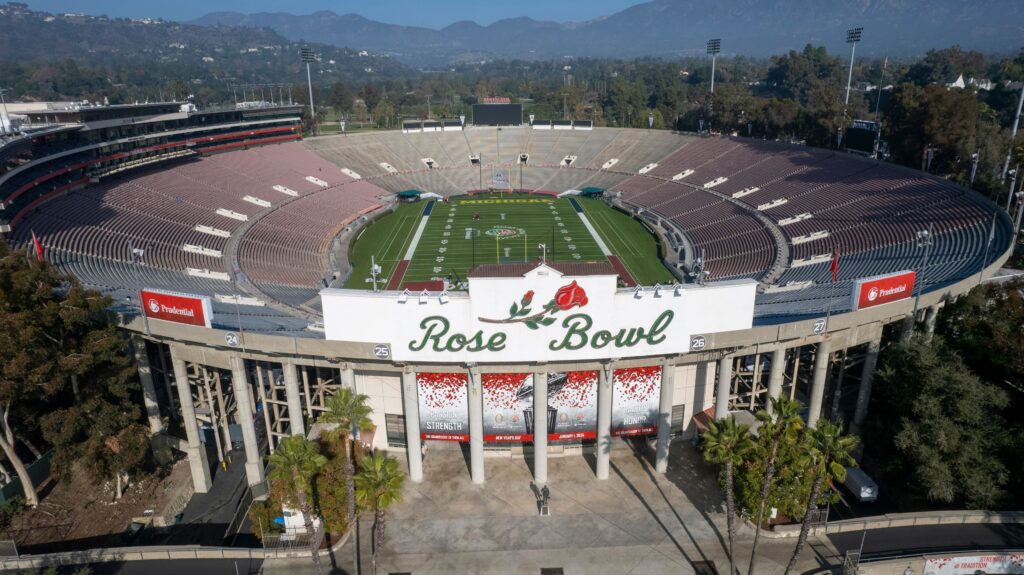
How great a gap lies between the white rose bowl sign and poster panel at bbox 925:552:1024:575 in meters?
11.9

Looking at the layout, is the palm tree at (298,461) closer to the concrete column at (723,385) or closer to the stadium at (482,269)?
the stadium at (482,269)

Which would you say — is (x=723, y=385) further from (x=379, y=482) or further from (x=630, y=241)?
(x=630, y=241)

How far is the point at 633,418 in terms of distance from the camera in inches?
1122

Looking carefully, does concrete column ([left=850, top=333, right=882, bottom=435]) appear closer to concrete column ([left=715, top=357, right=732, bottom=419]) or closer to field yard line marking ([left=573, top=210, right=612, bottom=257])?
concrete column ([left=715, top=357, right=732, bottom=419])

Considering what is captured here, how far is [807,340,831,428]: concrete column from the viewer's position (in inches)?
1089

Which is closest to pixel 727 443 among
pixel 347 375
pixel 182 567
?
pixel 347 375

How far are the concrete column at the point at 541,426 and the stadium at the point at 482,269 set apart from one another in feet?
0.31

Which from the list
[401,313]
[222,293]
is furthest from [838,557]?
[222,293]

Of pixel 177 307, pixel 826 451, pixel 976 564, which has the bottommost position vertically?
pixel 976 564

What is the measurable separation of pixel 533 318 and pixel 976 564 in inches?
738

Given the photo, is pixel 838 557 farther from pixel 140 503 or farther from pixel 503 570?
pixel 140 503

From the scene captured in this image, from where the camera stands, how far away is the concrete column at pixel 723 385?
2669 centimetres

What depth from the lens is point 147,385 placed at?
29.6 m

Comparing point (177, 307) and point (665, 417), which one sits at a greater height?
point (177, 307)
